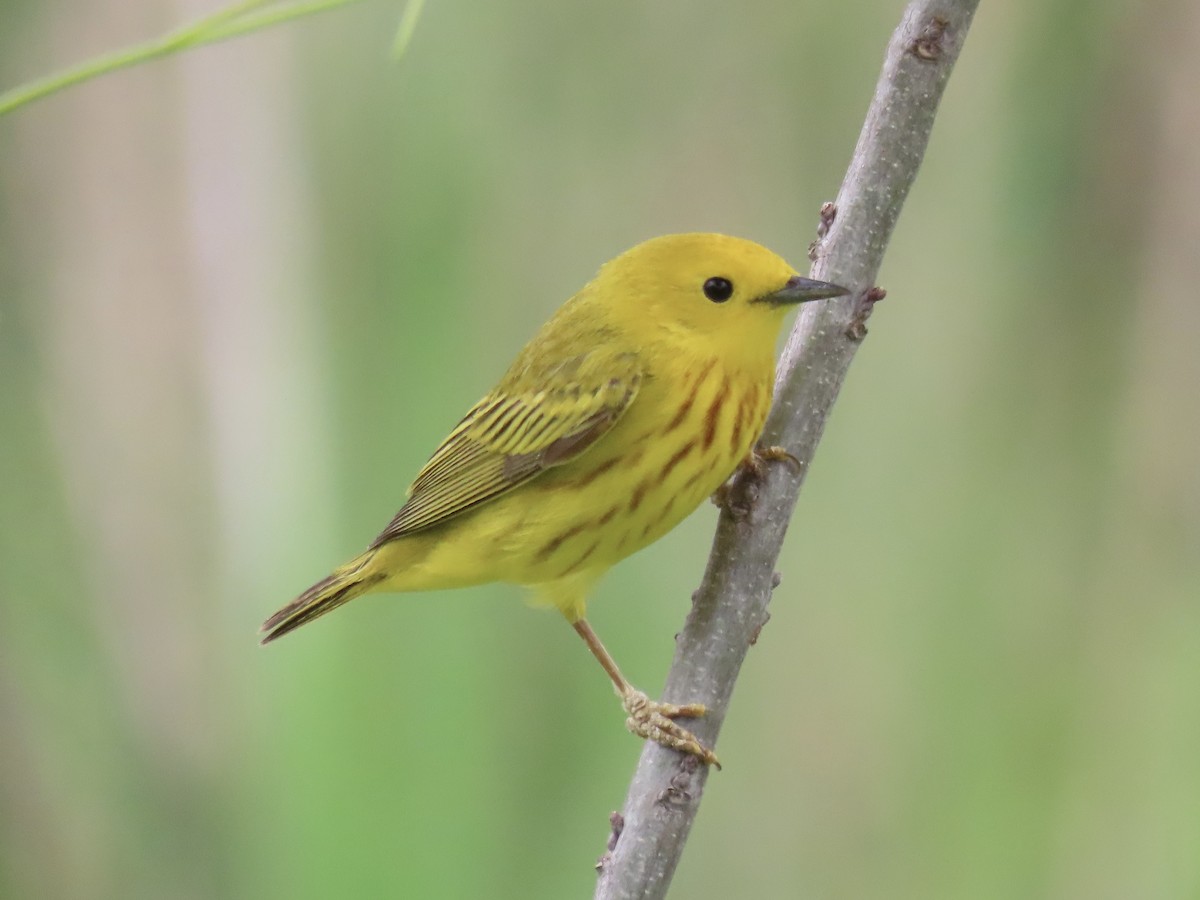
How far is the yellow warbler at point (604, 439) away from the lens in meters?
2.07

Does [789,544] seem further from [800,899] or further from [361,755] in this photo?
[361,755]

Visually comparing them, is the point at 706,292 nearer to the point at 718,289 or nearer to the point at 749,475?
the point at 718,289

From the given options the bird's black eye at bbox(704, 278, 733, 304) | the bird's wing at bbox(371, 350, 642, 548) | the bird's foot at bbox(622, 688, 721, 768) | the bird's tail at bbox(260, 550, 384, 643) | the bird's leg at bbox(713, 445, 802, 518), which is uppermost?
the bird's black eye at bbox(704, 278, 733, 304)

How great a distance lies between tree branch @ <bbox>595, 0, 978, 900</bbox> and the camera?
64.0 inches

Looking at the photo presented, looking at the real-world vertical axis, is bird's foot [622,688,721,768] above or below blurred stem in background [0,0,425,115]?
below

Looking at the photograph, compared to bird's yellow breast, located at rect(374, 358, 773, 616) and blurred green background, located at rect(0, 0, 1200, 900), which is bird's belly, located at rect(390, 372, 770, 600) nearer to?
bird's yellow breast, located at rect(374, 358, 773, 616)

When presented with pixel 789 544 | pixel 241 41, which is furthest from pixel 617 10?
pixel 789 544

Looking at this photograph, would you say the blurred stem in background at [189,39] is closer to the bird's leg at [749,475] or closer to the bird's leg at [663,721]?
the bird's leg at [749,475]

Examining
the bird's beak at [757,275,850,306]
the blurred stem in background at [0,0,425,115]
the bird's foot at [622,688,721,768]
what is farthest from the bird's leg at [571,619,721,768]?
the blurred stem in background at [0,0,425,115]

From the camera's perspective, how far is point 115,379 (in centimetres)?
299

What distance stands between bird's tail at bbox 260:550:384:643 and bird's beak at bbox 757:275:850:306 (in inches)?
33.9

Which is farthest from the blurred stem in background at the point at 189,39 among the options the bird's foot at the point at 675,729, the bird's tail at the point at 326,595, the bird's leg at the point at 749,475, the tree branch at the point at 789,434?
the bird's tail at the point at 326,595

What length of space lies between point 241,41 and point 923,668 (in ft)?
6.30

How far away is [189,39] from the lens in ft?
4.21
